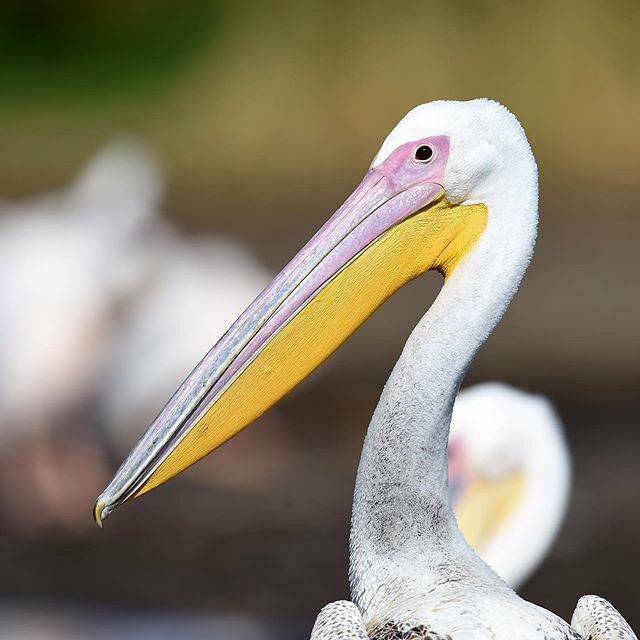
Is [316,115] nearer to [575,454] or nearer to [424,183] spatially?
[575,454]

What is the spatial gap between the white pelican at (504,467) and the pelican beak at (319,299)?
1.43 metres

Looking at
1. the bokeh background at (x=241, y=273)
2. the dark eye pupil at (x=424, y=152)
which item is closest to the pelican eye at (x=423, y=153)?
the dark eye pupil at (x=424, y=152)

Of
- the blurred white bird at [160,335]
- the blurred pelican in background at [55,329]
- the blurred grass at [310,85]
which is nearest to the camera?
the blurred pelican in background at [55,329]

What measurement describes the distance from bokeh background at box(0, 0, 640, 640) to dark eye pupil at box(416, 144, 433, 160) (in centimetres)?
346

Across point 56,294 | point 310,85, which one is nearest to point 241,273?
point 56,294

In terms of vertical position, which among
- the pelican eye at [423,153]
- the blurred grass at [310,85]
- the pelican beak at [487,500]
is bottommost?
the pelican beak at [487,500]

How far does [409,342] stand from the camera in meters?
2.75

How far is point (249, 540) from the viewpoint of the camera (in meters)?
7.19

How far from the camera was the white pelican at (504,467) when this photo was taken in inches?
162

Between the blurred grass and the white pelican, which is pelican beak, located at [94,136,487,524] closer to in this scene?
the white pelican

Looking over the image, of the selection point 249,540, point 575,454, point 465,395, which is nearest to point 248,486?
A: point 249,540

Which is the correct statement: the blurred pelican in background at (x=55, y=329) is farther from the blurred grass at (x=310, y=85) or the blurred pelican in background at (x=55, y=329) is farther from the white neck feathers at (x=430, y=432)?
the blurred grass at (x=310, y=85)

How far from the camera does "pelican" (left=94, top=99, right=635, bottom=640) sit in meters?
2.64

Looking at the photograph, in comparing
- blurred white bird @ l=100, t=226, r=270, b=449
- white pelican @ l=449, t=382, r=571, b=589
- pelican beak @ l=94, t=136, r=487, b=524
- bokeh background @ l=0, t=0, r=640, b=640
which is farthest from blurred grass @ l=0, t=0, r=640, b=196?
pelican beak @ l=94, t=136, r=487, b=524
